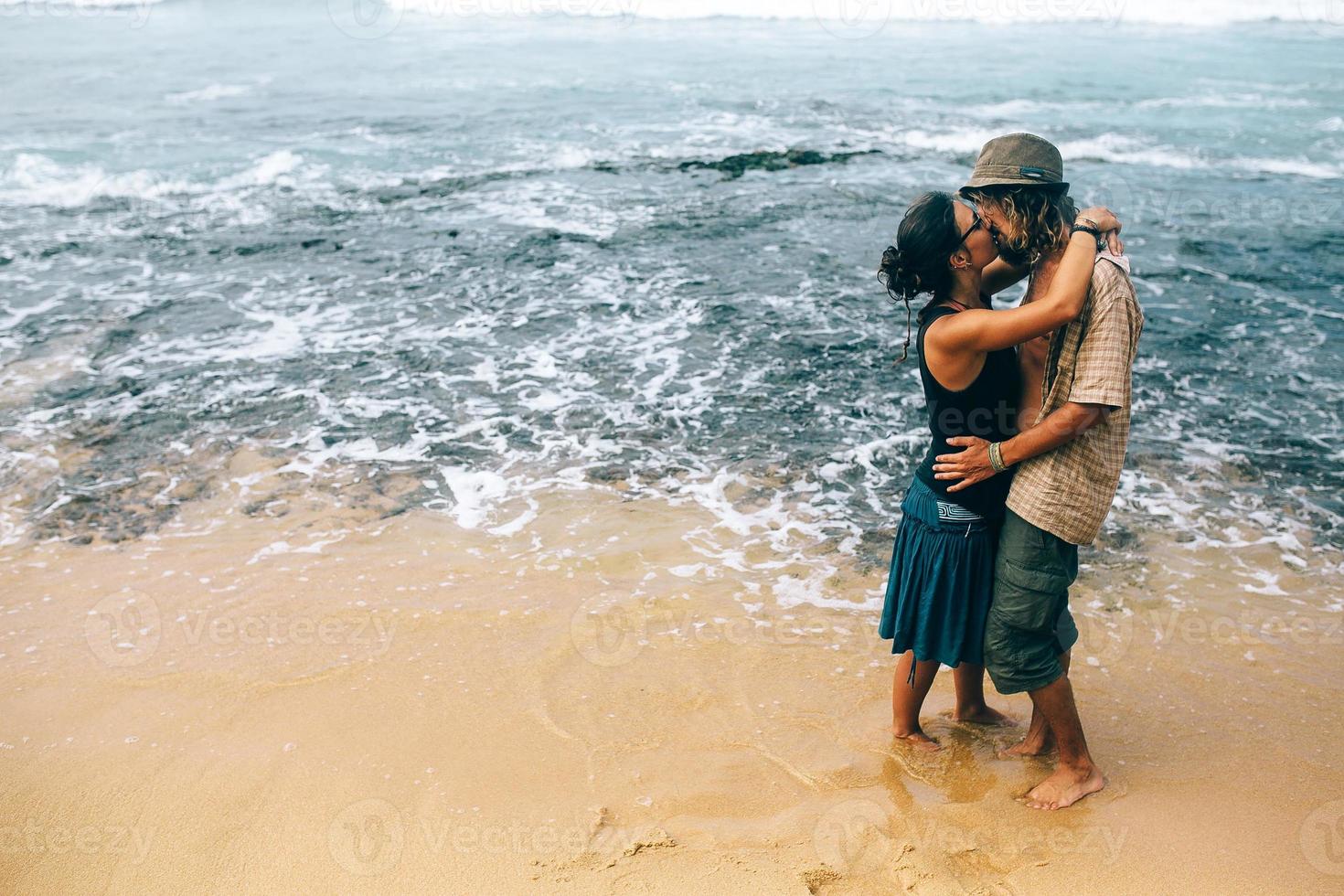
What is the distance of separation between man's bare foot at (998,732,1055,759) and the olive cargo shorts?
448 millimetres

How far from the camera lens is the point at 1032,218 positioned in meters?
2.71

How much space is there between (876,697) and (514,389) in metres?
4.00

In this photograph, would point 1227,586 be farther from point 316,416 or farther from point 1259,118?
point 1259,118

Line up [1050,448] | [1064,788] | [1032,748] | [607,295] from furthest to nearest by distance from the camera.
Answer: [607,295]
[1032,748]
[1064,788]
[1050,448]

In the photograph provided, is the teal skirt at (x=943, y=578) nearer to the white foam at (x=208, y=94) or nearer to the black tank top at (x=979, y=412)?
the black tank top at (x=979, y=412)

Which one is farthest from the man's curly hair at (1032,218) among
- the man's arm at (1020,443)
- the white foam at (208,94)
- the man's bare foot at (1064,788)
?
the white foam at (208,94)

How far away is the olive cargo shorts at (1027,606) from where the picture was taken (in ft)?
9.43

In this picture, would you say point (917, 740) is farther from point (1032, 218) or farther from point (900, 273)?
point (1032, 218)

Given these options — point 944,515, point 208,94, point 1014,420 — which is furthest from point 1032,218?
point 208,94

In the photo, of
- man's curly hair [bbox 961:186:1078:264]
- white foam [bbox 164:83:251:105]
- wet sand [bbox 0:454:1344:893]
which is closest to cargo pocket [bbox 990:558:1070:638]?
wet sand [bbox 0:454:1344:893]

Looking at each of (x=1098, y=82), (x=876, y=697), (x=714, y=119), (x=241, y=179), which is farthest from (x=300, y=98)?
(x=876, y=697)

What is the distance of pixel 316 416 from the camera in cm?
641

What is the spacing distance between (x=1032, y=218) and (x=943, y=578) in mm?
1125

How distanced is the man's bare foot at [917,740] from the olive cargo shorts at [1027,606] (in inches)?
19.4
